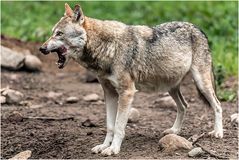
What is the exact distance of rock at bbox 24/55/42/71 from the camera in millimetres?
14562

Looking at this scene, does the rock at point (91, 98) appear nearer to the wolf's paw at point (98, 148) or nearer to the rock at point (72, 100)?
the rock at point (72, 100)

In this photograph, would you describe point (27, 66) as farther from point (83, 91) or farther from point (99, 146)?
point (99, 146)

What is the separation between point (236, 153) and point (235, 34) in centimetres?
884

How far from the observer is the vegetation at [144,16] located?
16358 millimetres

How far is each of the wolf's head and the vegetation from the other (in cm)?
667

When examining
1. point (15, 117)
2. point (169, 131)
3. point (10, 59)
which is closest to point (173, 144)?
point (169, 131)

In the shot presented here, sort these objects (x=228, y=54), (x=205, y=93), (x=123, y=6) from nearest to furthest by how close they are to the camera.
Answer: (x=205, y=93)
(x=228, y=54)
(x=123, y=6)

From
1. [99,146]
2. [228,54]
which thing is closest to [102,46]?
[99,146]

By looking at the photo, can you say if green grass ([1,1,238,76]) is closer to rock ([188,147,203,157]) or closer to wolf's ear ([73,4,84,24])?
rock ([188,147,203,157])

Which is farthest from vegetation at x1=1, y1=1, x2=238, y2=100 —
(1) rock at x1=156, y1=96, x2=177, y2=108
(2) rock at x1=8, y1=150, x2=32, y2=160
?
(2) rock at x1=8, y1=150, x2=32, y2=160

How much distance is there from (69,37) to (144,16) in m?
12.3

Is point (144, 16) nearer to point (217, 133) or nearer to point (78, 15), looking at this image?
point (217, 133)

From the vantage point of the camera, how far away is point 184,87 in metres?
12.9

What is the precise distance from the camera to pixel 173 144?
781 cm
